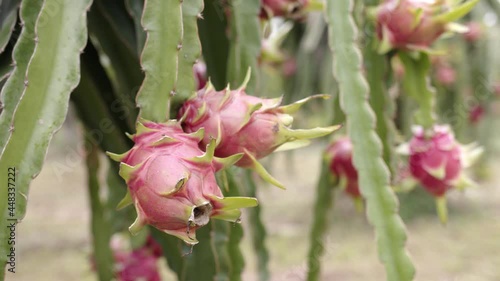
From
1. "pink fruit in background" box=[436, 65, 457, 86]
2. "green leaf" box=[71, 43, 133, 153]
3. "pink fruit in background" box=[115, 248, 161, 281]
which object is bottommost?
"pink fruit in background" box=[115, 248, 161, 281]

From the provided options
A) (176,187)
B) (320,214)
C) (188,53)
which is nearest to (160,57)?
(188,53)

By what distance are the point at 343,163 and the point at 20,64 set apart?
22.5 inches

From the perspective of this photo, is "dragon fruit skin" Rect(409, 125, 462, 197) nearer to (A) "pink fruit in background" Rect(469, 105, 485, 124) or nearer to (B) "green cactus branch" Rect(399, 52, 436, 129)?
(B) "green cactus branch" Rect(399, 52, 436, 129)

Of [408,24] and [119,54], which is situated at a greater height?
[408,24]

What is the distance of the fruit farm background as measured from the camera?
819mm

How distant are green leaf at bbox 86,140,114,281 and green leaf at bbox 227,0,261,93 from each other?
20.8 inches

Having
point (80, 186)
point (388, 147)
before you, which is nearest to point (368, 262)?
point (388, 147)

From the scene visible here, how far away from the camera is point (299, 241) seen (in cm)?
364

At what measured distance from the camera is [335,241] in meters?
3.54

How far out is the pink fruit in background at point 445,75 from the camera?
2.75 metres

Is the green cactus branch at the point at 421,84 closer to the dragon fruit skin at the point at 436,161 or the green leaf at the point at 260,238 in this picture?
the dragon fruit skin at the point at 436,161

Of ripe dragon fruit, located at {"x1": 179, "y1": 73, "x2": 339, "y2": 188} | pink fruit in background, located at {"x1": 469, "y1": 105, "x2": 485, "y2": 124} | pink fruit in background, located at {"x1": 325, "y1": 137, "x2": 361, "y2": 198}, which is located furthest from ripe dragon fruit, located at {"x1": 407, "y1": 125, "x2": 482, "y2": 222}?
pink fruit in background, located at {"x1": 469, "y1": 105, "x2": 485, "y2": 124}

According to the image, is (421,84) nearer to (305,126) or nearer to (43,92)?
(43,92)

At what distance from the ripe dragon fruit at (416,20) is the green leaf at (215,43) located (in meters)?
0.23
